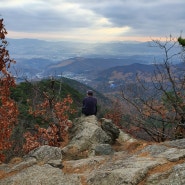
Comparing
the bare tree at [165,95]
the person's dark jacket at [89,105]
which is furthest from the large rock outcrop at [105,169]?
the person's dark jacket at [89,105]

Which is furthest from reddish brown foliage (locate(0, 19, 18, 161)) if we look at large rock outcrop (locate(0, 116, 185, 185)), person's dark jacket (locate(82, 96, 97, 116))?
person's dark jacket (locate(82, 96, 97, 116))

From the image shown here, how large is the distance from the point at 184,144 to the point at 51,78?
1263 centimetres

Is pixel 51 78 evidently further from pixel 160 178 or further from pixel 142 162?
pixel 160 178

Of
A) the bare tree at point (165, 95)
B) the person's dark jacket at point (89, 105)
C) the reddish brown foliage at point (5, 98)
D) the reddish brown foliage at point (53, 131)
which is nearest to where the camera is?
the reddish brown foliage at point (5, 98)

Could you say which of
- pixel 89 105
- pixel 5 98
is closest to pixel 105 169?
pixel 5 98

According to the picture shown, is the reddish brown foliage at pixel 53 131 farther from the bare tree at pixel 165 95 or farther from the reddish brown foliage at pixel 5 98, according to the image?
the reddish brown foliage at pixel 5 98

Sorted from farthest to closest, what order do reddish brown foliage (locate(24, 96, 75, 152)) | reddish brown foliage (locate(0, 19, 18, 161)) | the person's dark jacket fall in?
the person's dark jacket
reddish brown foliage (locate(24, 96, 75, 152))
reddish brown foliage (locate(0, 19, 18, 161))

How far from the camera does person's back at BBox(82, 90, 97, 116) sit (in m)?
23.8

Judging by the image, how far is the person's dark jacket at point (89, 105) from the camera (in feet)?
78.2

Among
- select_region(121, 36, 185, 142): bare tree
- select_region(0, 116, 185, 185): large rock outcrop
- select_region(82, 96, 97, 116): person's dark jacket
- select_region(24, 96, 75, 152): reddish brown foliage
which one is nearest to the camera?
select_region(0, 116, 185, 185): large rock outcrop

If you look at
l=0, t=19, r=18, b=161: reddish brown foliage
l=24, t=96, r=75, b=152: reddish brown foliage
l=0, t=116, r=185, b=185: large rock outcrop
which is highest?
l=0, t=19, r=18, b=161: reddish brown foliage

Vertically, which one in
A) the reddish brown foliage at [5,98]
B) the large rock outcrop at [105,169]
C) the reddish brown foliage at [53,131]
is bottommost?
the reddish brown foliage at [53,131]

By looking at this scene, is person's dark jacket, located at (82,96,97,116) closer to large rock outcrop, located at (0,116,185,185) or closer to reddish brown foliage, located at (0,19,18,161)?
large rock outcrop, located at (0,116,185,185)

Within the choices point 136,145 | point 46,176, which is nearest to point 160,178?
point 46,176
